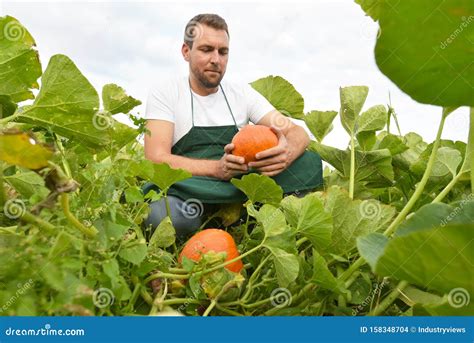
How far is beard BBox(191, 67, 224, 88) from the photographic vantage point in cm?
234

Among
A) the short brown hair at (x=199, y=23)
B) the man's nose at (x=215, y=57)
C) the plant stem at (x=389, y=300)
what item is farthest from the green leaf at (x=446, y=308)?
the short brown hair at (x=199, y=23)

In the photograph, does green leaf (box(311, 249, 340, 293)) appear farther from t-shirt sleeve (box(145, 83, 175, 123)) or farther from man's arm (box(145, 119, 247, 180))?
t-shirt sleeve (box(145, 83, 175, 123))

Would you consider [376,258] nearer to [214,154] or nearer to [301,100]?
[214,154]

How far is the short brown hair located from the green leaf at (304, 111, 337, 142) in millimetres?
549

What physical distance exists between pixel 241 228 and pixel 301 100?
0.71 meters

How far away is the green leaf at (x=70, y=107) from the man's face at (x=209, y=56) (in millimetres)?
955

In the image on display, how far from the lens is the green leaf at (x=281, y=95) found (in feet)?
7.98

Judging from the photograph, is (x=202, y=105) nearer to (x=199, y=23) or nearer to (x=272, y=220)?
(x=199, y=23)

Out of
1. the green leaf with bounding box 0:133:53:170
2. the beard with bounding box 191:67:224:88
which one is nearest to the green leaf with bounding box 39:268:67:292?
the green leaf with bounding box 0:133:53:170

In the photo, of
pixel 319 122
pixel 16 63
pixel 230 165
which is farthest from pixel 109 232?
pixel 319 122

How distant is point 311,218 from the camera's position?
1355 millimetres

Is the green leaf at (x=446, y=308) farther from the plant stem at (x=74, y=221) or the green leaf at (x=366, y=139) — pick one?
the green leaf at (x=366, y=139)

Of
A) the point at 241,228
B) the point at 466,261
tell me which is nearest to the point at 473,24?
the point at 466,261

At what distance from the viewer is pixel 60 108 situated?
1396 mm
